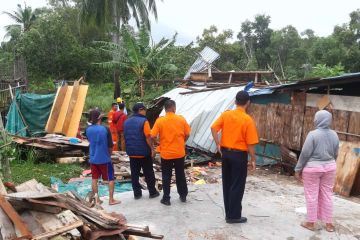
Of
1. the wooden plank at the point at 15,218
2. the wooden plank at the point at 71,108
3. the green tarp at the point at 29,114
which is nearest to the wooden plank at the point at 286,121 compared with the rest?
the wooden plank at the point at 71,108

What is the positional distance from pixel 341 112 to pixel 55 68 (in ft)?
70.0

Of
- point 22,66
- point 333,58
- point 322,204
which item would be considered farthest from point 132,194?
point 333,58

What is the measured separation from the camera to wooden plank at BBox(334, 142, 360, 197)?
795cm

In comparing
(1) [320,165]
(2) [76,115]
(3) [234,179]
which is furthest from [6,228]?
(2) [76,115]

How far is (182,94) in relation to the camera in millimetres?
15328

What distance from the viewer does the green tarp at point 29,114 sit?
13.4 metres

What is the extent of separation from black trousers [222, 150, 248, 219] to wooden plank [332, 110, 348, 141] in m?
4.26

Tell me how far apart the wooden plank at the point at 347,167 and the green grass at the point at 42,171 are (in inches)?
247

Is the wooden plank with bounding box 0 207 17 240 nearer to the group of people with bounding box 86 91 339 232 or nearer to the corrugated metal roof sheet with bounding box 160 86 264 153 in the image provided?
the group of people with bounding box 86 91 339 232

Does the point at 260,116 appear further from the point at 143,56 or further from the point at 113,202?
the point at 143,56

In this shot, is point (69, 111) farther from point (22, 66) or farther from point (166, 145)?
point (166, 145)

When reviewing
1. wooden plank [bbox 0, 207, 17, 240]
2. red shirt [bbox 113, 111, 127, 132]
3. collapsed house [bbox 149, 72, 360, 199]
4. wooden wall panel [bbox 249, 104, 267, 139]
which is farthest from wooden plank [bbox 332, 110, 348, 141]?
wooden plank [bbox 0, 207, 17, 240]

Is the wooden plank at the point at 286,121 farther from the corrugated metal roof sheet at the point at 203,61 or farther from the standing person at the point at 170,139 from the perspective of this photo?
the corrugated metal roof sheet at the point at 203,61

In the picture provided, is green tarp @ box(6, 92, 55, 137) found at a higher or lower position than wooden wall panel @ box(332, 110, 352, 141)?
lower
